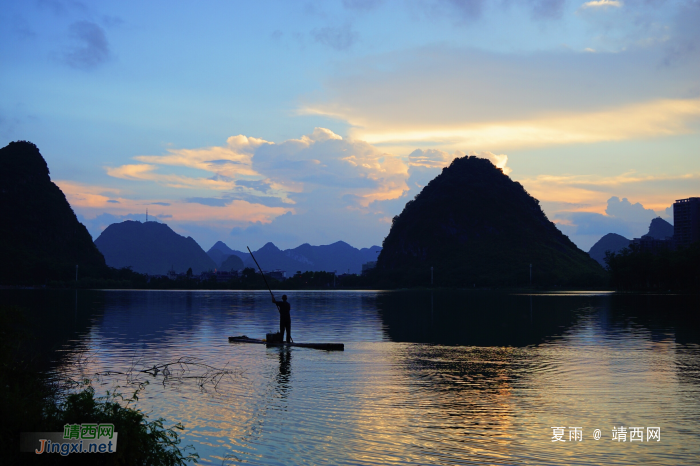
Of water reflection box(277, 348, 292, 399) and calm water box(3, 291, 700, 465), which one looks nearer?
calm water box(3, 291, 700, 465)

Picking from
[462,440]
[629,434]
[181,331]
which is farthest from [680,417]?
[181,331]

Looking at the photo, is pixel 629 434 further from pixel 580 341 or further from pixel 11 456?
pixel 580 341

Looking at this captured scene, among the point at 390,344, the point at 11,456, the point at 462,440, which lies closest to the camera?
the point at 11,456

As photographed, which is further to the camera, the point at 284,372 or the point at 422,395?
the point at 284,372

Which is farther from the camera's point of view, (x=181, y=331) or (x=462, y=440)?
(x=181, y=331)

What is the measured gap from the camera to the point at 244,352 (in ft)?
97.9

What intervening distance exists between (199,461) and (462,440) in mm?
5717

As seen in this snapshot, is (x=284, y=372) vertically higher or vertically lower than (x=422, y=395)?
lower

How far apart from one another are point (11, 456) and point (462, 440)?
8.87m

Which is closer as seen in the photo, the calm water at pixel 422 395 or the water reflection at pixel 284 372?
the calm water at pixel 422 395

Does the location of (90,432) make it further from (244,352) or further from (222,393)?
(244,352)

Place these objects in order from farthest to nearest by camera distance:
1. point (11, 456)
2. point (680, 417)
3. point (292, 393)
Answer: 1. point (292, 393)
2. point (680, 417)
3. point (11, 456)

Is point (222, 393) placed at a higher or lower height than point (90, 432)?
lower

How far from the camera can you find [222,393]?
19.2 metres
